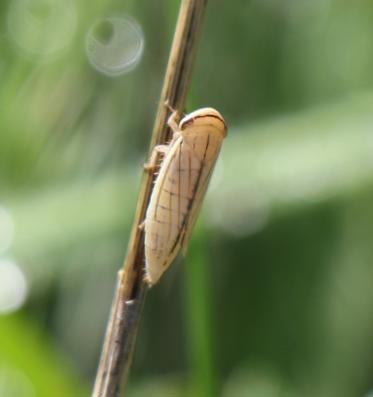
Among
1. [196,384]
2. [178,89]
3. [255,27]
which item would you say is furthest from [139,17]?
[178,89]

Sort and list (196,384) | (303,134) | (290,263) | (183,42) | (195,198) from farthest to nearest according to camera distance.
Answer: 1. (290,263)
2. (303,134)
3. (196,384)
4. (195,198)
5. (183,42)

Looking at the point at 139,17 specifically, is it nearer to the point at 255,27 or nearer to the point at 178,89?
the point at 255,27

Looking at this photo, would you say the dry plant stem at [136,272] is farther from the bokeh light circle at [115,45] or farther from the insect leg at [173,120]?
the bokeh light circle at [115,45]

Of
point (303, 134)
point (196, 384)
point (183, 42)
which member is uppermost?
point (303, 134)

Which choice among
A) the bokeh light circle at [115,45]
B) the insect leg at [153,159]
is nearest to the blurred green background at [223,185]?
the bokeh light circle at [115,45]

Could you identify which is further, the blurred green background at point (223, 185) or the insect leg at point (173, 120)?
the blurred green background at point (223, 185)
